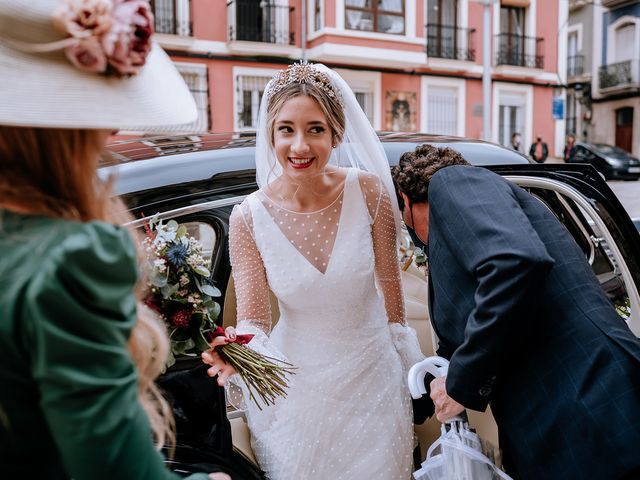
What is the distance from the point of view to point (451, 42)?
2062 centimetres

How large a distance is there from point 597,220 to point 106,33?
7.26ft

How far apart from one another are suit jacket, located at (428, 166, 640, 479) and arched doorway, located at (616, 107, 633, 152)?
2881 centimetres

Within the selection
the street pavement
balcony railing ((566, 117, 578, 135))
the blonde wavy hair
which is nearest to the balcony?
balcony railing ((566, 117, 578, 135))

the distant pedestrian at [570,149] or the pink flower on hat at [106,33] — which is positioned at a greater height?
the distant pedestrian at [570,149]

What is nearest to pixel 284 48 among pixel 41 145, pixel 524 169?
pixel 524 169

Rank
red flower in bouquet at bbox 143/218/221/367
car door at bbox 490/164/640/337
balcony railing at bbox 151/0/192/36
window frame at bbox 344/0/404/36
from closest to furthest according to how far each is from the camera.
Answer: red flower in bouquet at bbox 143/218/221/367 → car door at bbox 490/164/640/337 → balcony railing at bbox 151/0/192/36 → window frame at bbox 344/0/404/36

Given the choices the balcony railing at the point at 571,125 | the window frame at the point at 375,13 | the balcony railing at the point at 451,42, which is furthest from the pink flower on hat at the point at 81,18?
the balcony railing at the point at 571,125

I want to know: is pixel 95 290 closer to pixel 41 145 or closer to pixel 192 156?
pixel 41 145

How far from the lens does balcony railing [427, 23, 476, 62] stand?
2034 cm

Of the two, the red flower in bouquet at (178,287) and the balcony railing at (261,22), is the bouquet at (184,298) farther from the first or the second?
the balcony railing at (261,22)

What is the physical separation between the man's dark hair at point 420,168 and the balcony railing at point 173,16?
53.8 feet

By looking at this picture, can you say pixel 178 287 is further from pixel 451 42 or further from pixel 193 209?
pixel 451 42

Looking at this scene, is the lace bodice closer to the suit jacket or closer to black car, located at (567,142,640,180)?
the suit jacket

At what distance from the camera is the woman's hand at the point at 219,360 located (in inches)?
72.4
